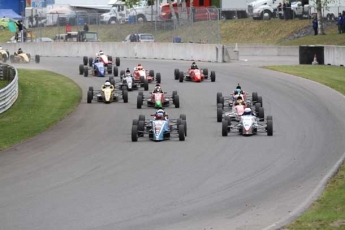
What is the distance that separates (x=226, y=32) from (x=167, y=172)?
57.6m

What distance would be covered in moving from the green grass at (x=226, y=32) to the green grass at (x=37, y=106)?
13.5 metres

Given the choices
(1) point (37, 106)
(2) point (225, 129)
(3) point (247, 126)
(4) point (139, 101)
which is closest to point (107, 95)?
(4) point (139, 101)

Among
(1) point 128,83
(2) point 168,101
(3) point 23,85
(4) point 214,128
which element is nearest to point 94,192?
(4) point 214,128

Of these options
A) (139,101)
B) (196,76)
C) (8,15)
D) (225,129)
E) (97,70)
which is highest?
(8,15)

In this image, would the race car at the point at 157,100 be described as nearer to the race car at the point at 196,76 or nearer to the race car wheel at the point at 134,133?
the race car wheel at the point at 134,133

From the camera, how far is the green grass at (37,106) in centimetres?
2523

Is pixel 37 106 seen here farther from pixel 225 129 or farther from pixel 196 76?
pixel 225 129

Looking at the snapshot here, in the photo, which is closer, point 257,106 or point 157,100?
point 257,106

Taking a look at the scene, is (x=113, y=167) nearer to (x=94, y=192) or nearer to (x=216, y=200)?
(x=94, y=192)

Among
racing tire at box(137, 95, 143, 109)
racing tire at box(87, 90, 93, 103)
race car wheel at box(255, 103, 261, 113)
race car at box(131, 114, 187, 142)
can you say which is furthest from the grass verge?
racing tire at box(87, 90, 93, 103)

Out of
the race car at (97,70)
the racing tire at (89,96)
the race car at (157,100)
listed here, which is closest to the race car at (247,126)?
the race car at (157,100)

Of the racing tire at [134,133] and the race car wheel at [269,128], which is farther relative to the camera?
the race car wheel at [269,128]

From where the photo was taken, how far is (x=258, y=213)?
13.9 metres

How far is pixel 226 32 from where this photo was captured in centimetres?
7488
